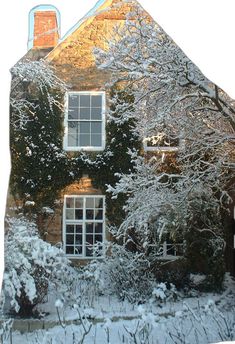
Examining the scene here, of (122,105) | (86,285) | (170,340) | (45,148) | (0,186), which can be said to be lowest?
(170,340)

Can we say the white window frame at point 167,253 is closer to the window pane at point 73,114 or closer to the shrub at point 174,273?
the shrub at point 174,273

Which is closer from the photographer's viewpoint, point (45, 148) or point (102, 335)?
point (102, 335)

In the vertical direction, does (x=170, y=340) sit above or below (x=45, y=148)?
below

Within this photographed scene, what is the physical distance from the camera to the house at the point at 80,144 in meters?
1.64

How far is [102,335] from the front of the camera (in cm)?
156

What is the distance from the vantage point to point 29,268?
1.59 meters

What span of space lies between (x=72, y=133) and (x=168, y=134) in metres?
0.28

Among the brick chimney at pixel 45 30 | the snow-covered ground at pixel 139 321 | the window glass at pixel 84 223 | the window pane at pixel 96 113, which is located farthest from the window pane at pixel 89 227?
the brick chimney at pixel 45 30

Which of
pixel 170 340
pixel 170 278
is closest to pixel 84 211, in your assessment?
pixel 170 278

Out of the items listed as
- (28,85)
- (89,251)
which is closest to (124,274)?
(89,251)

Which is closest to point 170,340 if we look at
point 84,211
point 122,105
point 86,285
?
point 86,285

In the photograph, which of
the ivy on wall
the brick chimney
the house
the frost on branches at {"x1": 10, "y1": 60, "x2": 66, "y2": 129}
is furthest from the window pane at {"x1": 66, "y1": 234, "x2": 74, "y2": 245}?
the brick chimney

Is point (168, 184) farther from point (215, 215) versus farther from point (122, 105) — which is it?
point (122, 105)

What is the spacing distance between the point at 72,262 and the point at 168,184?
0.36 meters
